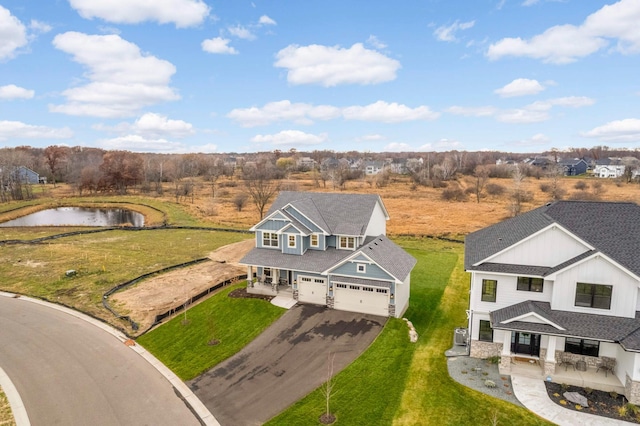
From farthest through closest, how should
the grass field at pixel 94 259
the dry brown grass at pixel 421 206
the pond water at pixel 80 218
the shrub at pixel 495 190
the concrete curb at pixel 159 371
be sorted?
the shrub at pixel 495 190, the pond water at pixel 80 218, the dry brown grass at pixel 421 206, the grass field at pixel 94 259, the concrete curb at pixel 159 371

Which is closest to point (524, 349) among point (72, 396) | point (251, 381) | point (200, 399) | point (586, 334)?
point (586, 334)

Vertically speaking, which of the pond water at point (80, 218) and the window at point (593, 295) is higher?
the window at point (593, 295)

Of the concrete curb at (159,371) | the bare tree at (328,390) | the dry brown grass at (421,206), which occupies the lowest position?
the concrete curb at (159,371)

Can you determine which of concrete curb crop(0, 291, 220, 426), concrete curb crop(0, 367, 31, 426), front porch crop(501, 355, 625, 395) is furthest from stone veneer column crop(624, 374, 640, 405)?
concrete curb crop(0, 367, 31, 426)

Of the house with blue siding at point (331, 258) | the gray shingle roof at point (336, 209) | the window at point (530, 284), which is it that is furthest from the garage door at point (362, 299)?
the window at point (530, 284)

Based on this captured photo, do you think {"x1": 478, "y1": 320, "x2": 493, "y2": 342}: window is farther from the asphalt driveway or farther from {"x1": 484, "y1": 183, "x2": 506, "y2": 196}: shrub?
{"x1": 484, "y1": 183, "x2": 506, "y2": 196}: shrub

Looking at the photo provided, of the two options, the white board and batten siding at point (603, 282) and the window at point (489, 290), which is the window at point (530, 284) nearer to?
the white board and batten siding at point (603, 282)

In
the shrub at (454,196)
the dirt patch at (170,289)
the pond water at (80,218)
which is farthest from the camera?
the shrub at (454,196)
